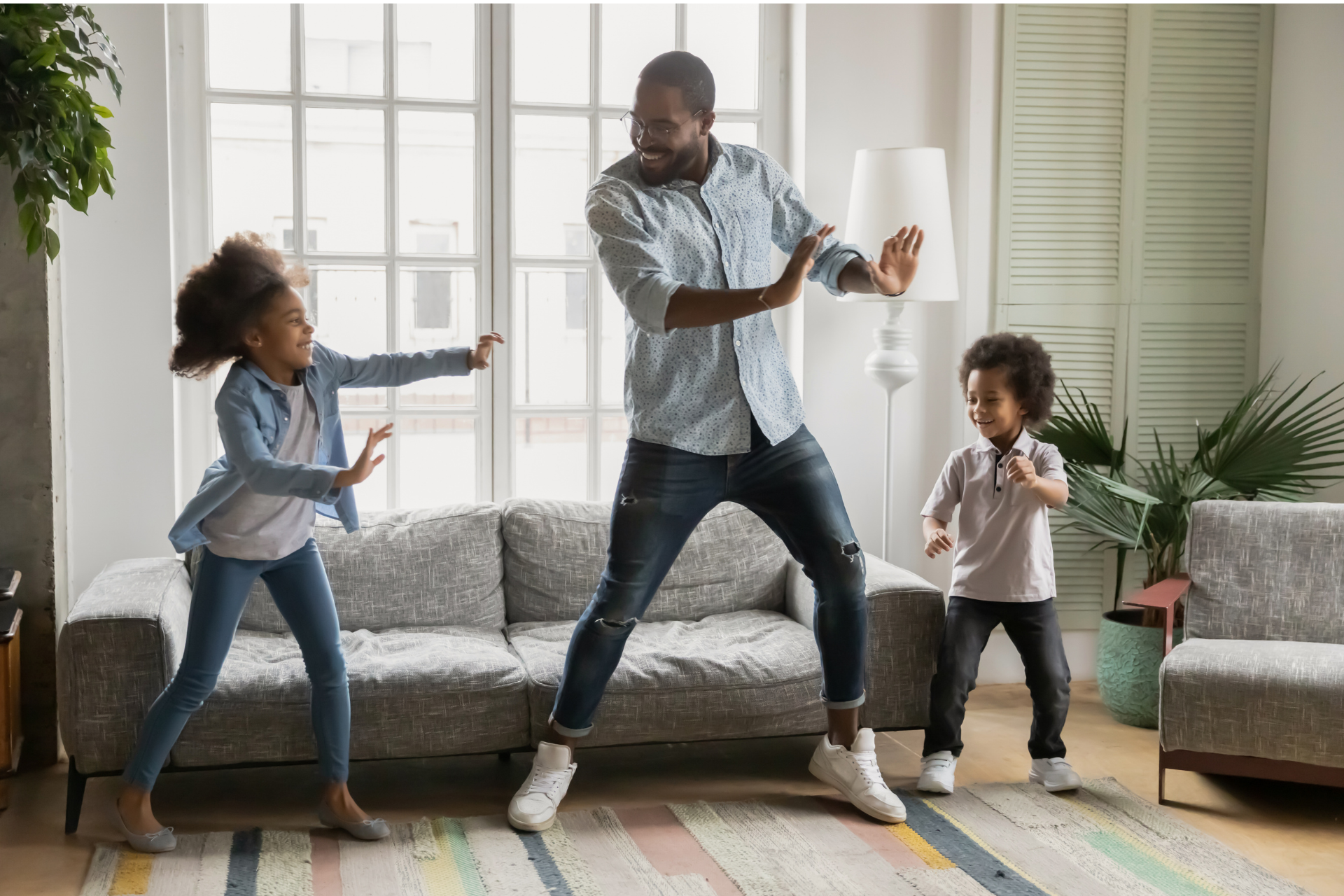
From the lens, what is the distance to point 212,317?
2295mm

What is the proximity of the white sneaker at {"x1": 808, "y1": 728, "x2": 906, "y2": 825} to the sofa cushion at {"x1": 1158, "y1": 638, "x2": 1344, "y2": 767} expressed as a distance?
619mm

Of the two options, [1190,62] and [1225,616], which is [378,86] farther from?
[1225,616]

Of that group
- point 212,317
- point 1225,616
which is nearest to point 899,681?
point 1225,616

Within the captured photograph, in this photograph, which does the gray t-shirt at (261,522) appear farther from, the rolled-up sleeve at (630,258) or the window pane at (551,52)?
the window pane at (551,52)

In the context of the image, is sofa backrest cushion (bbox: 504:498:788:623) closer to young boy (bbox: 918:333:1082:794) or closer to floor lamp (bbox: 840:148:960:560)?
young boy (bbox: 918:333:1082:794)

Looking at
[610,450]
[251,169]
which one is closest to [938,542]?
[610,450]

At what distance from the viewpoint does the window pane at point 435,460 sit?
3496 mm

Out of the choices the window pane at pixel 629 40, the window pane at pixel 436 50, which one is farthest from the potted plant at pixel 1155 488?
the window pane at pixel 436 50

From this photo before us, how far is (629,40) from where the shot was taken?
352 centimetres

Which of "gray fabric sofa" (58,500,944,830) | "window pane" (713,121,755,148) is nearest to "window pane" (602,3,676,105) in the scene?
"window pane" (713,121,755,148)

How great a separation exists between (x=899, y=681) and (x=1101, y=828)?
1.71 feet

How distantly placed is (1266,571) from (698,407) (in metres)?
1.47

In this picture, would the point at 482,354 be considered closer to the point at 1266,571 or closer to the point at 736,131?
the point at 736,131

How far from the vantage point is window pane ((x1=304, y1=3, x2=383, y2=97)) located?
3332mm
